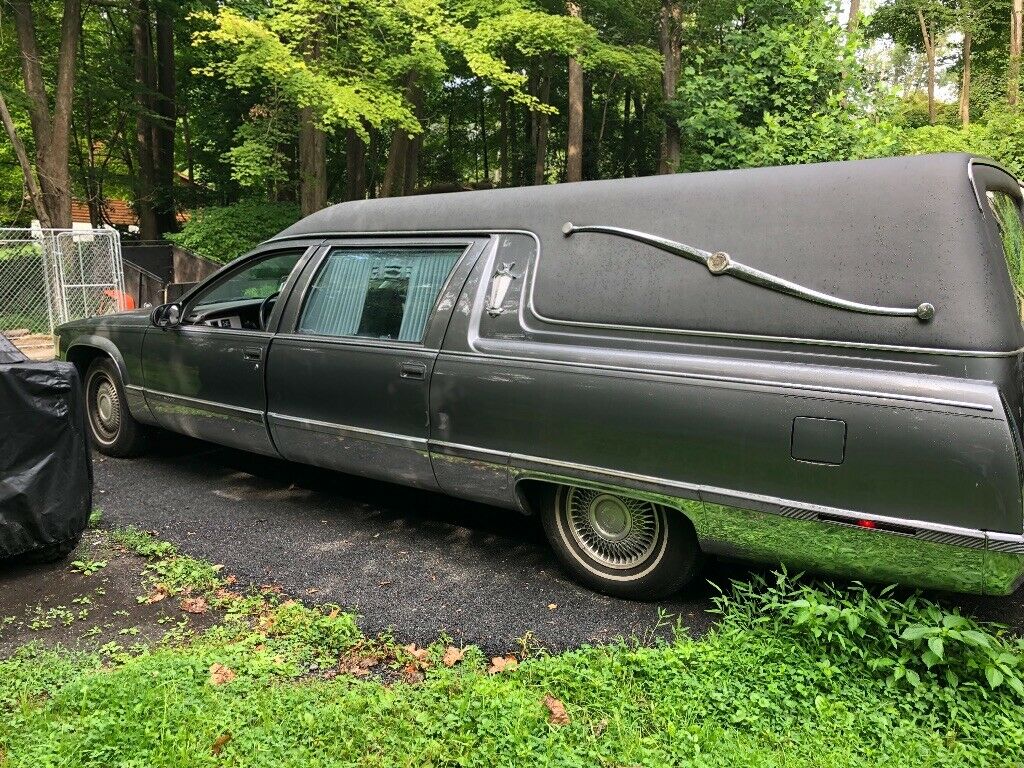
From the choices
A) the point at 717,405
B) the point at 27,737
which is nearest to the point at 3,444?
the point at 27,737

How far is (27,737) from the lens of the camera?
2529 mm

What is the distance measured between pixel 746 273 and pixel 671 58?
1723cm

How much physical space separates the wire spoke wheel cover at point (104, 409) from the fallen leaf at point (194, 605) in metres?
2.77

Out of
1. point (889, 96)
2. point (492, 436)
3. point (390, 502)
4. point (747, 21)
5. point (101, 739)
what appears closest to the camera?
point (101, 739)

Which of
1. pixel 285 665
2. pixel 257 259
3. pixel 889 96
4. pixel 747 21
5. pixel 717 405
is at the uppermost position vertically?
pixel 747 21

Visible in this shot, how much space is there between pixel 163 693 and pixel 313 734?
0.61 m

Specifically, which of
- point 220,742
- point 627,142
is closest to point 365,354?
point 220,742

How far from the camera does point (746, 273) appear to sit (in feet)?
10.5

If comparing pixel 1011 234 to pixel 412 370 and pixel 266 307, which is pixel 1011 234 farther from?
pixel 266 307

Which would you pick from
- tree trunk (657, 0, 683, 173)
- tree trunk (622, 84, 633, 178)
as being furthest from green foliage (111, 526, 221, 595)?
tree trunk (622, 84, 633, 178)

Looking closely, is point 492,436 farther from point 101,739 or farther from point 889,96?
point 889,96

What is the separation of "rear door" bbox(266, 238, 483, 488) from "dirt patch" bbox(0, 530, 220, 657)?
1145mm

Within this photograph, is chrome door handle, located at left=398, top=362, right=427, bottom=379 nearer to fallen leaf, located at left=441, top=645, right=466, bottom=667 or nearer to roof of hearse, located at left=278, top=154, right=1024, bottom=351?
roof of hearse, located at left=278, top=154, right=1024, bottom=351

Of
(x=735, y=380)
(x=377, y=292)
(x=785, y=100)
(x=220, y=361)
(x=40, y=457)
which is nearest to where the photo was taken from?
(x=735, y=380)
